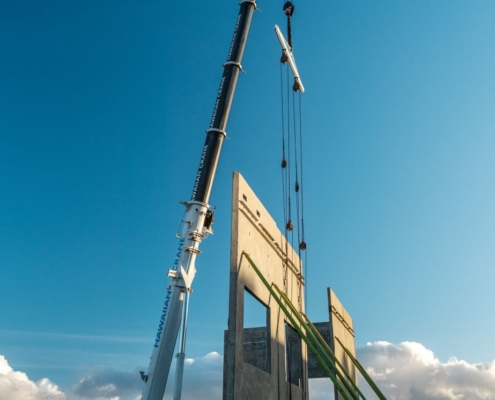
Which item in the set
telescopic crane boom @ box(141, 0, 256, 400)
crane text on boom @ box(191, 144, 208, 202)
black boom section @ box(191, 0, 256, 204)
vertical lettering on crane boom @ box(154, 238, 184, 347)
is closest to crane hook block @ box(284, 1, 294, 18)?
black boom section @ box(191, 0, 256, 204)

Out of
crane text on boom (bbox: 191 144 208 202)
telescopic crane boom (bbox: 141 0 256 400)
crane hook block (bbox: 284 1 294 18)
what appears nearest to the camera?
telescopic crane boom (bbox: 141 0 256 400)

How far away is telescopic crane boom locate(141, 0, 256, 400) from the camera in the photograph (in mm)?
12414

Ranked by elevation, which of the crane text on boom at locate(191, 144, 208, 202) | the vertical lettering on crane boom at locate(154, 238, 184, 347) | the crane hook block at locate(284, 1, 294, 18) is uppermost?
the crane hook block at locate(284, 1, 294, 18)

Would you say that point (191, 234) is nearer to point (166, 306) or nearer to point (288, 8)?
point (166, 306)

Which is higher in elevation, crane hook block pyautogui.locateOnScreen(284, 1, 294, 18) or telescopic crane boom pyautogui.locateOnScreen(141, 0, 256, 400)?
crane hook block pyautogui.locateOnScreen(284, 1, 294, 18)

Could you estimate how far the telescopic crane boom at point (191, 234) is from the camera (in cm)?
1241

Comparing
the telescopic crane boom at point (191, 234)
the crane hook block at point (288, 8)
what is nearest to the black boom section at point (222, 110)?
the telescopic crane boom at point (191, 234)

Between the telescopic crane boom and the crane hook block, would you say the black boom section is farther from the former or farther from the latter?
the crane hook block

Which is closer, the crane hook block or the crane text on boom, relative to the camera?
the crane text on boom

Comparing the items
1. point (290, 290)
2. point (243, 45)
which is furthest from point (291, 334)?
point (243, 45)

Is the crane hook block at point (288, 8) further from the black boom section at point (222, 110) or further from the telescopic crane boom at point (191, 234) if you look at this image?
the telescopic crane boom at point (191, 234)

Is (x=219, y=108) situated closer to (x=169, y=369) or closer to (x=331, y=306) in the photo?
(x=169, y=369)

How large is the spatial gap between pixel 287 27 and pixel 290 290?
11.3 m

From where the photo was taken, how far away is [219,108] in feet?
51.4
